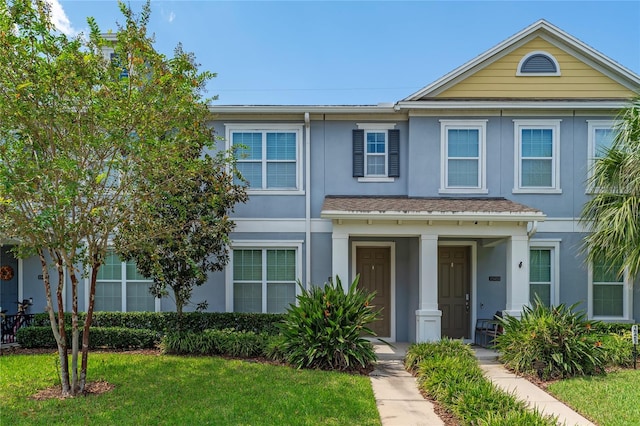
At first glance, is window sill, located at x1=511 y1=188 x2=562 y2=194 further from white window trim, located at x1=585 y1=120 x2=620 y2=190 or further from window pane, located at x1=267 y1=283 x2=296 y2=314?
window pane, located at x1=267 y1=283 x2=296 y2=314

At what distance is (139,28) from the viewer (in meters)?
6.63

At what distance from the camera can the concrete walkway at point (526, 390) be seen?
6.02 metres

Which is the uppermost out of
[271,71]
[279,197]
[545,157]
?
[271,71]

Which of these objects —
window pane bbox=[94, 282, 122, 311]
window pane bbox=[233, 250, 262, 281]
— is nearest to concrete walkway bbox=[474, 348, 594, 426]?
window pane bbox=[233, 250, 262, 281]

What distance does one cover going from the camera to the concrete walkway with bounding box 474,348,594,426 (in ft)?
19.7

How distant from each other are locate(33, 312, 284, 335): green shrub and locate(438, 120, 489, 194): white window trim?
17.1 ft

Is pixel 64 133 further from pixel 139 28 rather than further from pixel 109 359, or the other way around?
pixel 109 359

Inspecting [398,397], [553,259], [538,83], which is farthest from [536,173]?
[398,397]

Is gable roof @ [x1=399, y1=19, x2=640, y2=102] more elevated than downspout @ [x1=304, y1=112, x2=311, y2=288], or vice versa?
gable roof @ [x1=399, y1=19, x2=640, y2=102]

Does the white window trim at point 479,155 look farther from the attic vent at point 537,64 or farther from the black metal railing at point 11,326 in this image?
the black metal railing at point 11,326

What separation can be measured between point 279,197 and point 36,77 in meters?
6.01

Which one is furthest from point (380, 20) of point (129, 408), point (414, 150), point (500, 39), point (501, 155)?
point (129, 408)

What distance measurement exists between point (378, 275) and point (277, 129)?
15.2ft

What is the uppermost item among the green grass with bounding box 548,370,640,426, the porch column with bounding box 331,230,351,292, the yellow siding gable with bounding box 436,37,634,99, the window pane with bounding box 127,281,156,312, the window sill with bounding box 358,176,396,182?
the yellow siding gable with bounding box 436,37,634,99
